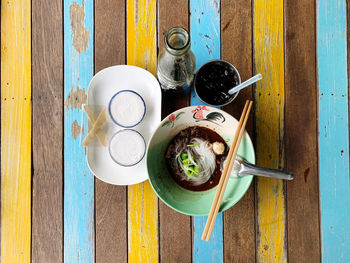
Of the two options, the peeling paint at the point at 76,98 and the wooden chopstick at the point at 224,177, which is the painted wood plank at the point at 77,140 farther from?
the wooden chopstick at the point at 224,177

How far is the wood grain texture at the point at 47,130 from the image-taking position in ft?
2.79

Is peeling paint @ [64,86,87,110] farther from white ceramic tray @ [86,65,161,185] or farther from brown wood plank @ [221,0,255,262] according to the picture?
brown wood plank @ [221,0,255,262]

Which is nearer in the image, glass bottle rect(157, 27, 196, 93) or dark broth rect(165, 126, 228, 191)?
glass bottle rect(157, 27, 196, 93)

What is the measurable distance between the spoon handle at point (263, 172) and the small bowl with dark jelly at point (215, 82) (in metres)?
0.18

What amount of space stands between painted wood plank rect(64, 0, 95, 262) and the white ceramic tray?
2.9 inches

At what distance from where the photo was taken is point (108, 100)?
2.64 ft

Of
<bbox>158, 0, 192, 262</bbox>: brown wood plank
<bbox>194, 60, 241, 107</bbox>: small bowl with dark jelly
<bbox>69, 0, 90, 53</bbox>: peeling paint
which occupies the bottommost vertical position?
<bbox>158, 0, 192, 262</bbox>: brown wood plank

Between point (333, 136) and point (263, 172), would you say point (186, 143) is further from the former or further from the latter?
point (333, 136)

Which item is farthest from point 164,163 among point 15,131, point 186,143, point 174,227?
point 15,131

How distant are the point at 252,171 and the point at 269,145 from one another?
184mm

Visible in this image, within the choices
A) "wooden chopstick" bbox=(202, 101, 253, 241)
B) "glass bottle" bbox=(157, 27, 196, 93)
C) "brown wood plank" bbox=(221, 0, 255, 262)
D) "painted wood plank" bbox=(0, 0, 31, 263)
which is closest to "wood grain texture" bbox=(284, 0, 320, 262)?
"brown wood plank" bbox=(221, 0, 255, 262)

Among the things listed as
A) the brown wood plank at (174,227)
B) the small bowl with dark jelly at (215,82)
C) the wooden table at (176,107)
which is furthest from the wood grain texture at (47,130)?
the small bowl with dark jelly at (215,82)

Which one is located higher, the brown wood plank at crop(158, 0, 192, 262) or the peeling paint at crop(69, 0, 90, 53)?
the peeling paint at crop(69, 0, 90, 53)

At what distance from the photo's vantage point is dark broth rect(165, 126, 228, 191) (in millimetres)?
767
